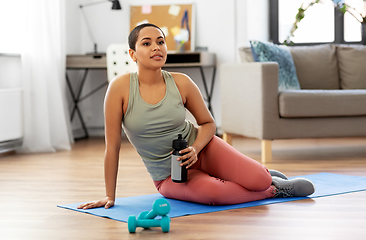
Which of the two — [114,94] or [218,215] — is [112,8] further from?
[218,215]

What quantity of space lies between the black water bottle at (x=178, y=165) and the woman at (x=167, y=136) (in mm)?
25

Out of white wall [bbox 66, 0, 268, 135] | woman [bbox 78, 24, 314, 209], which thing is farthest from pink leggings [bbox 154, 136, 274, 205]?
white wall [bbox 66, 0, 268, 135]

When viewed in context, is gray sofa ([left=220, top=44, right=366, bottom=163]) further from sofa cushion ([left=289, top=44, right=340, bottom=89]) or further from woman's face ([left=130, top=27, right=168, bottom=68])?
woman's face ([left=130, top=27, right=168, bottom=68])

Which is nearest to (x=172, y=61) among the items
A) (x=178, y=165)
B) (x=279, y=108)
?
(x=279, y=108)

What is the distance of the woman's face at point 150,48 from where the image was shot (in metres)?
1.76

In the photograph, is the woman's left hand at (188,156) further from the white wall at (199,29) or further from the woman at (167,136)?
the white wall at (199,29)

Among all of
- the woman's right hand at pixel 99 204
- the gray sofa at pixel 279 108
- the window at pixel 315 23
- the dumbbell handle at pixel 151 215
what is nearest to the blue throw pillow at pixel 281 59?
the gray sofa at pixel 279 108

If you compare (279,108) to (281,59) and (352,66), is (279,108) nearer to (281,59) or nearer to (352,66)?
(281,59)

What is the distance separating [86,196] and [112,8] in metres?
2.73

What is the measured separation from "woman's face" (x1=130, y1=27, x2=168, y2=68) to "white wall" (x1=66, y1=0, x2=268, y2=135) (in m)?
2.76

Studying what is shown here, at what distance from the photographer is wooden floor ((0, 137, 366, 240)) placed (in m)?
1.50

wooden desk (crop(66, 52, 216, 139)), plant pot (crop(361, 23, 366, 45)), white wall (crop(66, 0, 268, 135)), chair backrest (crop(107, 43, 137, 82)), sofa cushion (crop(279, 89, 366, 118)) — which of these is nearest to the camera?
sofa cushion (crop(279, 89, 366, 118))

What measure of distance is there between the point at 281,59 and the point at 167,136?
1740 millimetres

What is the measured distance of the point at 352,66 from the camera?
3664mm
